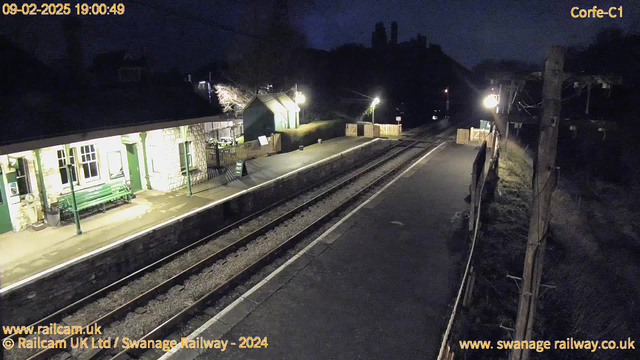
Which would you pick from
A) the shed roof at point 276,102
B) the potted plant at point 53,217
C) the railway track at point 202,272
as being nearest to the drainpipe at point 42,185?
the potted plant at point 53,217

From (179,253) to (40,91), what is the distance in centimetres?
766

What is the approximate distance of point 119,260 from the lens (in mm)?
9953

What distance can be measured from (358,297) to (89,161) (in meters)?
10.9

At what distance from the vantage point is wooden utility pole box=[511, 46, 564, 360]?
4984mm

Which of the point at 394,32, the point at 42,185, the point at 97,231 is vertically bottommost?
the point at 97,231

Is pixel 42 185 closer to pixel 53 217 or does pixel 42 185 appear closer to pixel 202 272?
pixel 53 217

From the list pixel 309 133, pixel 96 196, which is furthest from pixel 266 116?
pixel 96 196

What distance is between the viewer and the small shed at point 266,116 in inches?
1092

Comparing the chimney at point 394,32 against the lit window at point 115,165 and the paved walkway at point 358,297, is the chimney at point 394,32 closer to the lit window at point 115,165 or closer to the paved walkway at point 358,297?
the paved walkway at point 358,297

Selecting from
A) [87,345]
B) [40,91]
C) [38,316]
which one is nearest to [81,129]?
[40,91]

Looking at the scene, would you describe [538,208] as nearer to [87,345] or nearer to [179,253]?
[87,345]

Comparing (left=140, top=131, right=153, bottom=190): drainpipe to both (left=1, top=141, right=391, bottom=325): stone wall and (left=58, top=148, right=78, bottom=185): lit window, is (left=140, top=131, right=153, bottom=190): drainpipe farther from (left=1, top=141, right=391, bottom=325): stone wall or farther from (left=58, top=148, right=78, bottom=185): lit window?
(left=1, top=141, right=391, bottom=325): stone wall

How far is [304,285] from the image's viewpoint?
9.26 m

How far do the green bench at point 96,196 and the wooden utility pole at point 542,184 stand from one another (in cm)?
1233
